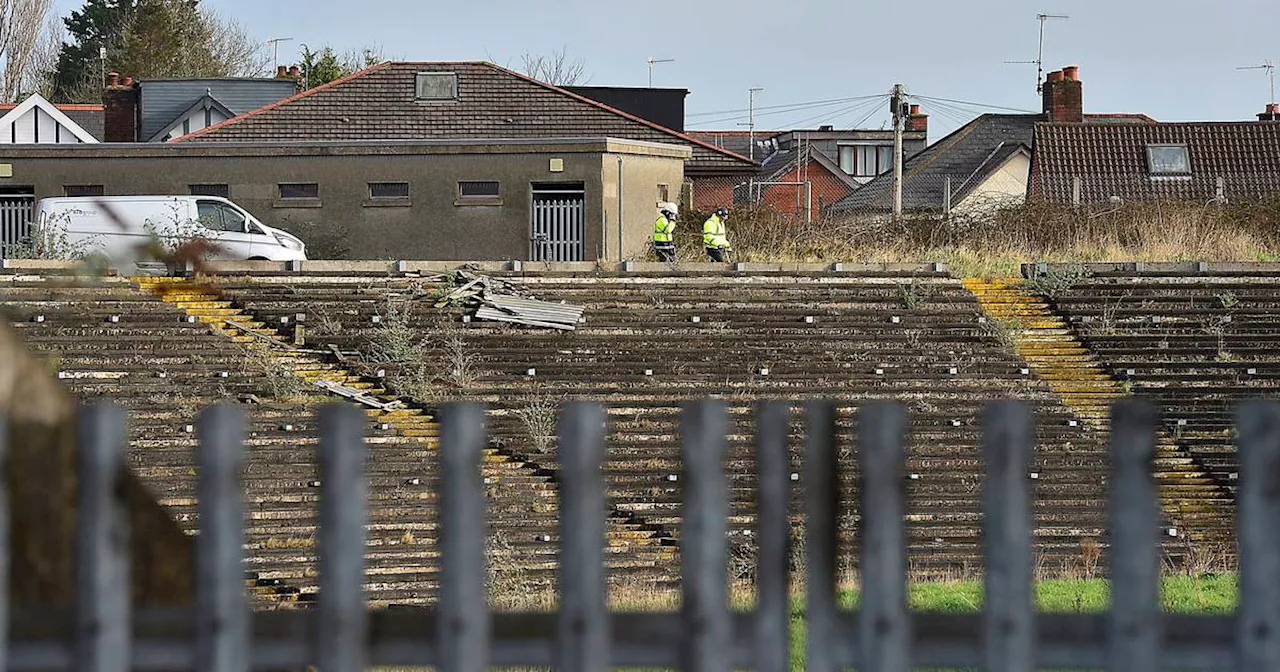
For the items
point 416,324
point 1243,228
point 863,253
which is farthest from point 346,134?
point 1243,228

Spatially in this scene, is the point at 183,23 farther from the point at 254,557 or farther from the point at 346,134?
the point at 254,557

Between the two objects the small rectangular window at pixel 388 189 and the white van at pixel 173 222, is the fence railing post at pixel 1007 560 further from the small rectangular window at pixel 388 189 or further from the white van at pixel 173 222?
the small rectangular window at pixel 388 189

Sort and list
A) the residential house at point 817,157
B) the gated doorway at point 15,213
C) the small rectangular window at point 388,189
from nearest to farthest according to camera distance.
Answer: the gated doorway at point 15,213
the small rectangular window at point 388,189
the residential house at point 817,157

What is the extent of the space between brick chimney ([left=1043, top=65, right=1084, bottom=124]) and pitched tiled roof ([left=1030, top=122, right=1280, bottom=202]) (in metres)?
3.20

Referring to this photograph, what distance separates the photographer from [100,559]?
8.97 ft

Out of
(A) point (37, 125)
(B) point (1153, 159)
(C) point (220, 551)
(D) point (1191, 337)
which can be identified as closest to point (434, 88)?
(A) point (37, 125)

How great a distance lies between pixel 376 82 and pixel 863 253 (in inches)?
662

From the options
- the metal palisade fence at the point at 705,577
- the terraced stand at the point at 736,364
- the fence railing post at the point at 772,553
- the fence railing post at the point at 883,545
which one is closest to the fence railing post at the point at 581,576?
the metal palisade fence at the point at 705,577

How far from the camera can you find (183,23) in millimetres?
73000

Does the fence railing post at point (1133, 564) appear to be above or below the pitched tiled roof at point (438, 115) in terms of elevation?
below

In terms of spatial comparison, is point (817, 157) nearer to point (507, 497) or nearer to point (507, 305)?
point (507, 305)

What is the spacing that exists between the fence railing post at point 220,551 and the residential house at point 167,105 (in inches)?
1941

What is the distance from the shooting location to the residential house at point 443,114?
3994 centimetres

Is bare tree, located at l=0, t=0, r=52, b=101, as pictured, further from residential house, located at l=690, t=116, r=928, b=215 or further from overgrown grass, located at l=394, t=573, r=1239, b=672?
overgrown grass, located at l=394, t=573, r=1239, b=672
